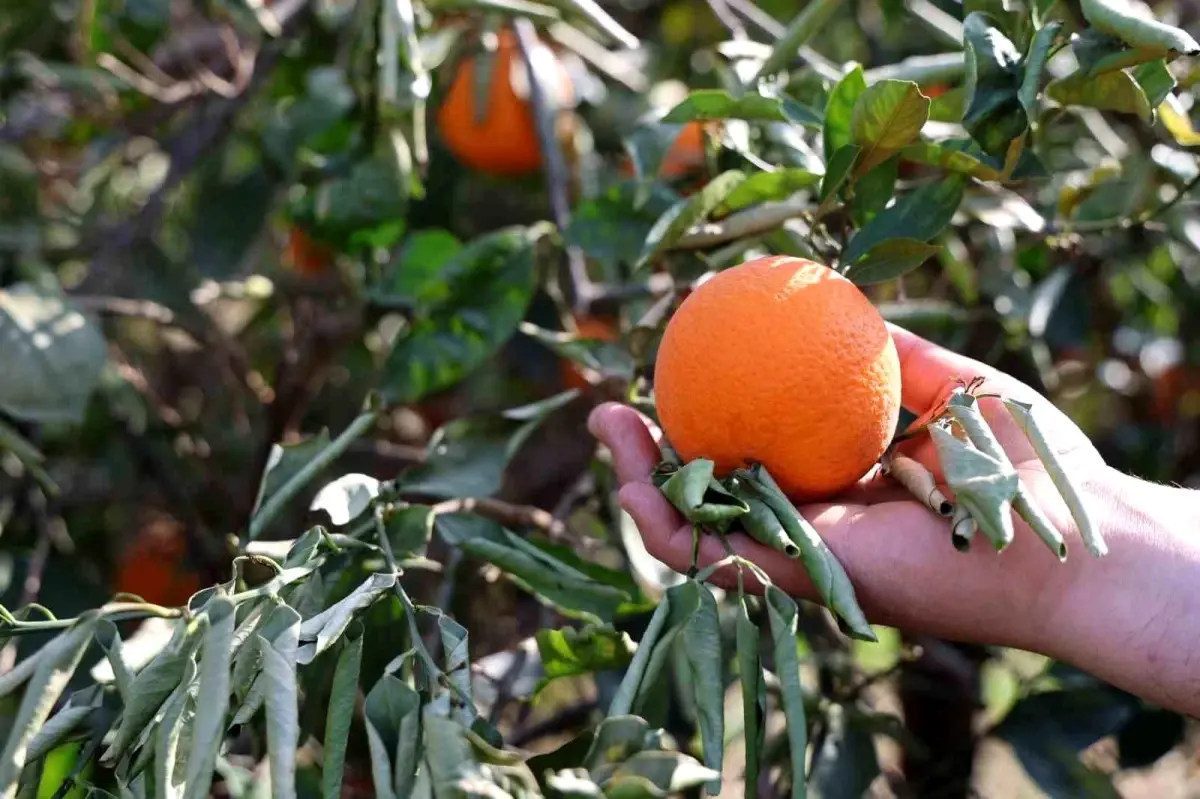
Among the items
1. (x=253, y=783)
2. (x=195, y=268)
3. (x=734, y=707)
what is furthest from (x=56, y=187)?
(x=253, y=783)

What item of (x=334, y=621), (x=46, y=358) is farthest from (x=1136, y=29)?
(x=46, y=358)

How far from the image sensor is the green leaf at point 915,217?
85 cm

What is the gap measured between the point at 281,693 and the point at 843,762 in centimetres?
63

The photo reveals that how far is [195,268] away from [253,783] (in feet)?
3.05

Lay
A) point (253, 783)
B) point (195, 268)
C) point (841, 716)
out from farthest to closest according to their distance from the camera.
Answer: point (195, 268) → point (841, 716) → point (253, 783)

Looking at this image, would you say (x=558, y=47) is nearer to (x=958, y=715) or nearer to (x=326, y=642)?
(x=958, y=715)

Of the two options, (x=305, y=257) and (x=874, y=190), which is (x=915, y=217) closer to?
(x=874, y=190)

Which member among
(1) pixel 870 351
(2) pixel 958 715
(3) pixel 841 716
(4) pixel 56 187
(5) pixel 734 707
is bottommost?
(5) pixel 734 707

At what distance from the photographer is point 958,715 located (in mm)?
1386

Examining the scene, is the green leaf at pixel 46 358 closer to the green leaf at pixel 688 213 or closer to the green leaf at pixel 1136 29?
the green leaf at pixel 688 213

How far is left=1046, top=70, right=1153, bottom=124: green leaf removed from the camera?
802 mm

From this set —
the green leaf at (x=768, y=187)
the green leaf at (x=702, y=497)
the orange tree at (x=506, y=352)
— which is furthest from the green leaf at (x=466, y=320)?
the green leaf at (x=702, y=497)

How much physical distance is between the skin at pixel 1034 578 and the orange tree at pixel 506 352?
0.03 m

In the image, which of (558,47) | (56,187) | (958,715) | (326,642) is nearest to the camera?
(326,642)
